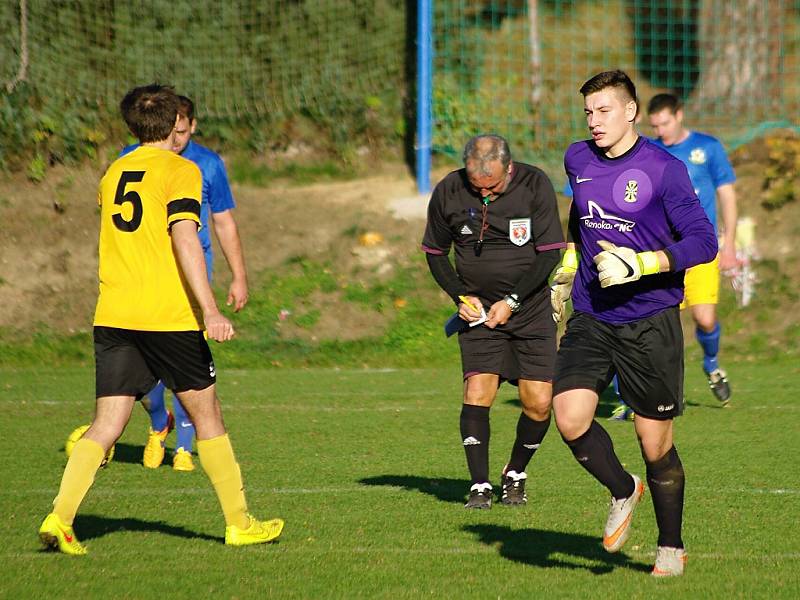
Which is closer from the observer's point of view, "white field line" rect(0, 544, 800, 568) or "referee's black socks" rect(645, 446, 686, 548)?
"referee's black socks" rect(645, 446, 686, 548)

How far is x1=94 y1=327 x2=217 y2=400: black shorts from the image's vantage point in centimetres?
579

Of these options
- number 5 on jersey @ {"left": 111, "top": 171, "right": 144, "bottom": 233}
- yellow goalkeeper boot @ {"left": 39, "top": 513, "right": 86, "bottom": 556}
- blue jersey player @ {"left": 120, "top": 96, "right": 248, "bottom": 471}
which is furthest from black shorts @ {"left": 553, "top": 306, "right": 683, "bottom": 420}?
blue jersey player @ {"left": 120, "top": 96, "right": 248, "bottom": 471}

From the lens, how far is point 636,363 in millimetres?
5434

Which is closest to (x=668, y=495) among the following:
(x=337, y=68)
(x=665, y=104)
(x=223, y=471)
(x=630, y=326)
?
(x=630, y=326)

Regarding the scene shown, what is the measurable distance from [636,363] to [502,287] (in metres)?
1.75

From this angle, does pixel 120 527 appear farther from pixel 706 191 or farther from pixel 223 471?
pixel 706 191

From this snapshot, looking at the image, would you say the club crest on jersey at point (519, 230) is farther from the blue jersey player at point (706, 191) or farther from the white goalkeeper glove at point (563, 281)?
the blue jersey player at point (706, 191)

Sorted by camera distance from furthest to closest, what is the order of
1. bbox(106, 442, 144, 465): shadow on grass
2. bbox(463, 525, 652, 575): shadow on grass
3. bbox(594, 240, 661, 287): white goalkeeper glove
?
bbox(106, 442, 144, 465): shadow on grass, bbox(463, 525, 652, 575): shadow on grass, bbox(594, 240, 661, 287): white goalkeeper glove

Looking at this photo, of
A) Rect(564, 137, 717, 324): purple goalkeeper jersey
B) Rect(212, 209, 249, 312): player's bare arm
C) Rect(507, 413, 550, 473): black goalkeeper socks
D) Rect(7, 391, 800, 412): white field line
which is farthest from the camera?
Rect(7, 391, 800, 412): white field line

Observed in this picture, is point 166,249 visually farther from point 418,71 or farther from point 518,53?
point 518,53

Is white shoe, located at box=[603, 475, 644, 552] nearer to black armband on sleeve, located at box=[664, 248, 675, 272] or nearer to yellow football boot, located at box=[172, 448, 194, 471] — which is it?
black armband on sleeve, located at box=[664, 248, 675, 272]

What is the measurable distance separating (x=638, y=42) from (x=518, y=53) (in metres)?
1.71

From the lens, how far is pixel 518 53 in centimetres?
1750

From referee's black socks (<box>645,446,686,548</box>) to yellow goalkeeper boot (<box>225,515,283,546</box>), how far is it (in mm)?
1729
